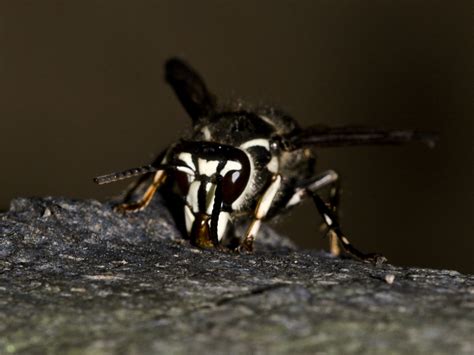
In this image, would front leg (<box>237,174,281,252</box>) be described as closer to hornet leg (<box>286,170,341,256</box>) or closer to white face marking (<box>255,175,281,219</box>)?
white face marking (<box>255,175,281,219</box>)

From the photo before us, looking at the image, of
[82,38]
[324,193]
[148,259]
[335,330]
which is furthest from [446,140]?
[335,330]

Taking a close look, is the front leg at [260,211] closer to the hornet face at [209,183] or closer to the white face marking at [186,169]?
the hornet face at [209,183]

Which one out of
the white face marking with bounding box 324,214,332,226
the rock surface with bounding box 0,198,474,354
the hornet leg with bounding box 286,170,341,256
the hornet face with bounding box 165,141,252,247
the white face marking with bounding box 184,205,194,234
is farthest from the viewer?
the hornet leg with bounding box 286,170,341,256

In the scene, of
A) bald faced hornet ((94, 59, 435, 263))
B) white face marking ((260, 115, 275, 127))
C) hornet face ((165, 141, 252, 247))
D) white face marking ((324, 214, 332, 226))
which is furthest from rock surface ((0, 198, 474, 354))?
white face marking ((260, 115, 275, 127))

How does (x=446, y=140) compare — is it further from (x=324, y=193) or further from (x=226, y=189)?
(x=226, y=189)

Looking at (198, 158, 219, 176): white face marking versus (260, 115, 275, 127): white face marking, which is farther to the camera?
(260, 115, 275, 127): white face marking

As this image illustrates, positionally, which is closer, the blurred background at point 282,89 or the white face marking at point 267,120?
the white face marking at point 267,120

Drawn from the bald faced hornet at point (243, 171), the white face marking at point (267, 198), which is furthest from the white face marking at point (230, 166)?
the white face marking at point (267, 198)
